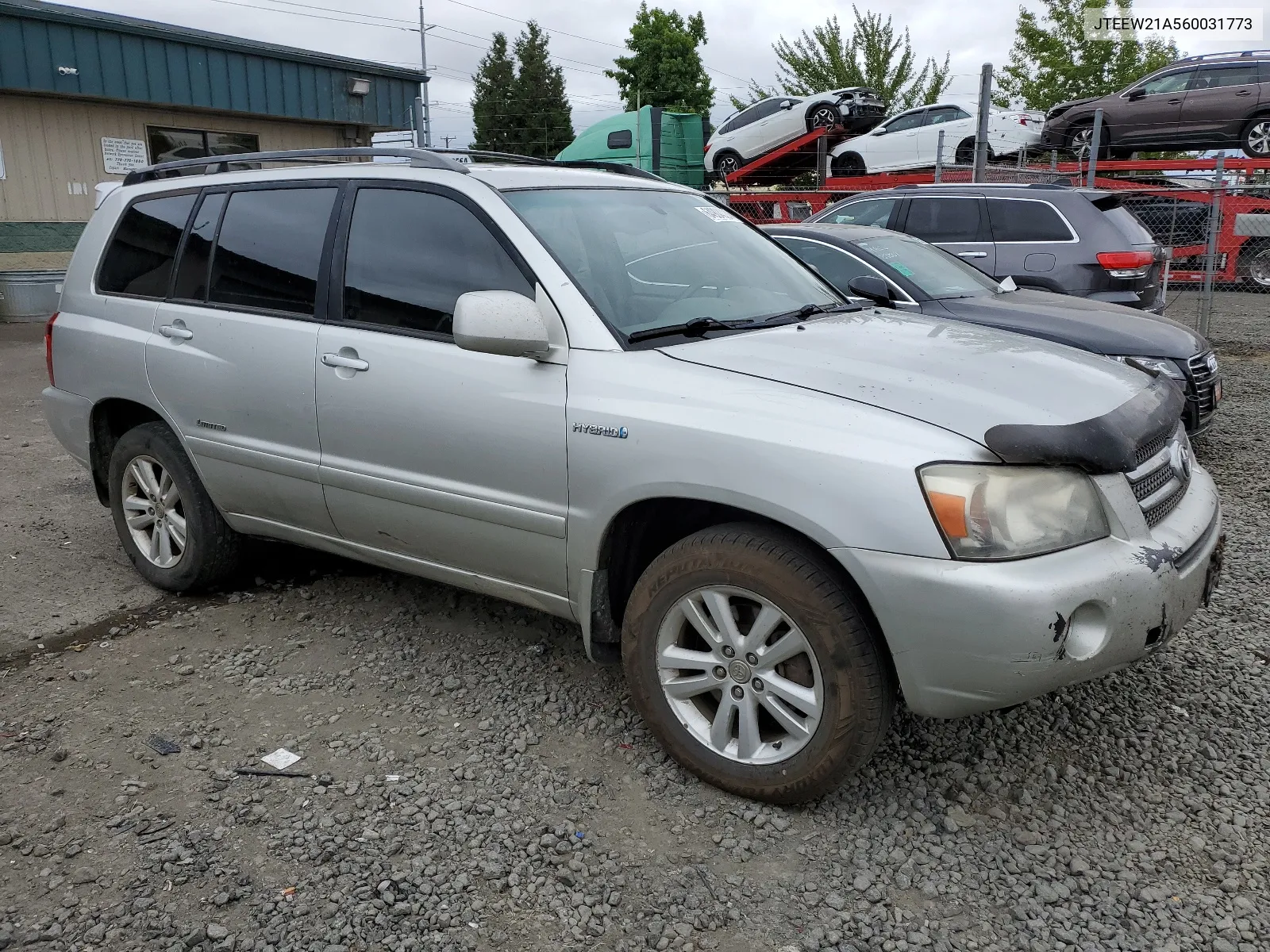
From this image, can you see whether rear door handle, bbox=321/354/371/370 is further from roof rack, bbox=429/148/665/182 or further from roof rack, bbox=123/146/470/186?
roof rack, bbox=429/148/665/182

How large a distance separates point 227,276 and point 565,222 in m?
1.51

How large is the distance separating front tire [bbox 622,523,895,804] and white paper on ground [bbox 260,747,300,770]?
1.08 m

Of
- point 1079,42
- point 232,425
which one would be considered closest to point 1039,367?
point 232,425

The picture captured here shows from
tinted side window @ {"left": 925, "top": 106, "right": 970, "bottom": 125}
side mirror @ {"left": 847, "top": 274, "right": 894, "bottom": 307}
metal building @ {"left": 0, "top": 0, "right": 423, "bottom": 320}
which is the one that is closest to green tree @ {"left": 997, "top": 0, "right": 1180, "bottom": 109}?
tinted side window @ {"left": 925, "top": 106, "right": 970, "bottom": 125}

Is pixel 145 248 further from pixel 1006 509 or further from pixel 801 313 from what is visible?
pixel 1006 509

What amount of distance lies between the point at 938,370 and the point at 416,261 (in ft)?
5.83

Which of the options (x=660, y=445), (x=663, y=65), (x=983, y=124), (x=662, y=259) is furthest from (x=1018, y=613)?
(x=663, y=65)

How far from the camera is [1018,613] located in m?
2.46

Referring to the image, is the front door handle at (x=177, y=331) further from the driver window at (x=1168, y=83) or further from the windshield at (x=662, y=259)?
the driver window at (x=1168, y=83)

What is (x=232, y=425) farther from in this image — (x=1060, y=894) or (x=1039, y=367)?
(x=1060, y=894)

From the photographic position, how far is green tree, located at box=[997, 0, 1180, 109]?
2856 cm

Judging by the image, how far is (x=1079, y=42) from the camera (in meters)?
28.7

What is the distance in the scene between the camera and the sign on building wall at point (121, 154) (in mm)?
14305

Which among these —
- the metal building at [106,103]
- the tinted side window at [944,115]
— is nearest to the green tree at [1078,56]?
the tinted side window at [944,115]
